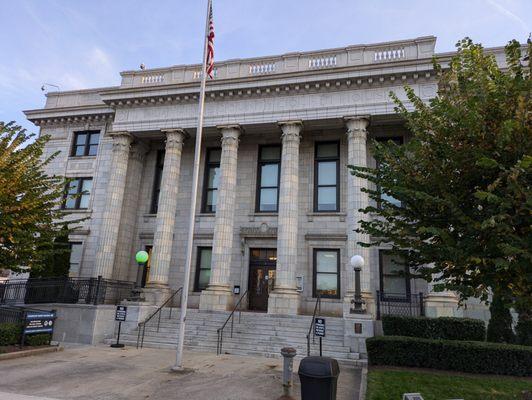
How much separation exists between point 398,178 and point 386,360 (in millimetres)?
6607

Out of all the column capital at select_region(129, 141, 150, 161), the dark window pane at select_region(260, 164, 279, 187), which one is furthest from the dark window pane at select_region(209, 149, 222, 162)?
the column capital at select_region(129, 141, 150, 161)

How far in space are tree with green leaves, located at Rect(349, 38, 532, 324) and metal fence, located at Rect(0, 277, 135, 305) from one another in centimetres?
1406

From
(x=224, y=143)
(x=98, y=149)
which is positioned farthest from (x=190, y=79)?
(x=98, y=149)

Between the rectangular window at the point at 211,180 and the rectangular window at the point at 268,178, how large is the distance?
2.59 m

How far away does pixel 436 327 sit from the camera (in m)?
13.8

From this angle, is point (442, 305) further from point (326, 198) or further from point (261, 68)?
point (261, 68)

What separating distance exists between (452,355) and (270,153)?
14398 millimetres

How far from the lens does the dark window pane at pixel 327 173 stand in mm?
21156

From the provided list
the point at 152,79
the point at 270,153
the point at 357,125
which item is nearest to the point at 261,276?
the point at 270,153

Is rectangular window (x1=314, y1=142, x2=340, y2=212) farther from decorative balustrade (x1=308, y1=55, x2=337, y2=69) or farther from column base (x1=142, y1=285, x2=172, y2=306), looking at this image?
column base (x1=142, y1=285, x2=172, y2=306)

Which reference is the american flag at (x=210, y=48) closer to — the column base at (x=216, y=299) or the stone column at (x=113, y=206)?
the column base at (x=216, y=299)

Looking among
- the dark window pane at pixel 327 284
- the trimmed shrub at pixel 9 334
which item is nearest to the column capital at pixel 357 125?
the dark window pane at pixel 327 284

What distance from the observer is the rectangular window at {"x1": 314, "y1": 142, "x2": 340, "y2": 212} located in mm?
20842

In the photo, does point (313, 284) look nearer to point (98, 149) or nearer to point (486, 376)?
point (486, 376)
